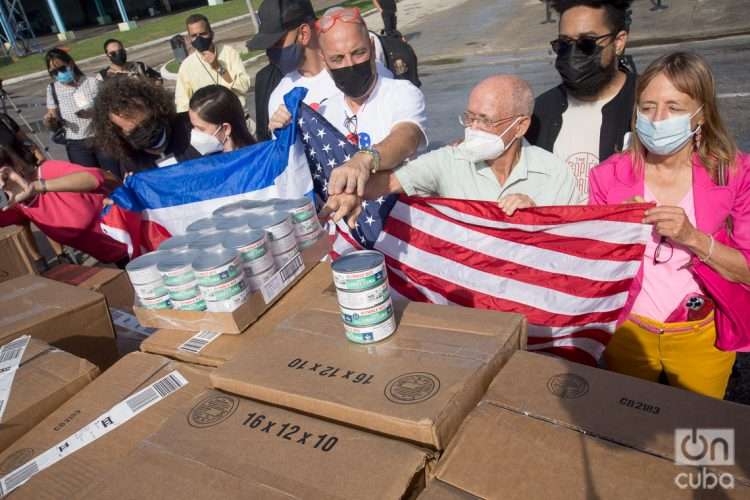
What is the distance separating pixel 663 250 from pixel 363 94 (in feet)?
6.18

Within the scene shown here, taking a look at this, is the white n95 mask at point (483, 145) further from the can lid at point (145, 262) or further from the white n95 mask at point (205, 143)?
the white n95 mask at point (205, 143)

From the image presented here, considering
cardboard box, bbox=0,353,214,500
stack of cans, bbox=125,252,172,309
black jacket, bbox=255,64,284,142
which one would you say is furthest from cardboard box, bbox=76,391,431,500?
black jacket, bbox=255,64,284,142

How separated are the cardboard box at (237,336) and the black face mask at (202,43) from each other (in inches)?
199

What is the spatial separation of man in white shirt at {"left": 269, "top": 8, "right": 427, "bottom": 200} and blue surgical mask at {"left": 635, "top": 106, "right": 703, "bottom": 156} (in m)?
1.15

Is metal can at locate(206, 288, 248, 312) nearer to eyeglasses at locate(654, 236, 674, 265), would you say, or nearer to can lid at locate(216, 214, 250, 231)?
can lid at locate(216, 214, 250, 231)

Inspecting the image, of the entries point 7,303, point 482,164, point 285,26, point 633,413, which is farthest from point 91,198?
point 633,413

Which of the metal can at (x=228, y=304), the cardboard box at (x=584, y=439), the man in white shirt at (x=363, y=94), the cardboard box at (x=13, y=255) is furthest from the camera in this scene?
the cardboard box at (x=13, y=255)

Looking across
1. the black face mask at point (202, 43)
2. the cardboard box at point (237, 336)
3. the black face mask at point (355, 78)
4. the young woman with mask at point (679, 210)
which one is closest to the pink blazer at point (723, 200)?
the young woman with mask at point (679, 210)

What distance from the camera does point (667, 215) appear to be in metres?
1.98

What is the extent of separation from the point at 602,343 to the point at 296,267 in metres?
1.52

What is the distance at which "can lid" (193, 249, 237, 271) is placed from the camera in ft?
6.44

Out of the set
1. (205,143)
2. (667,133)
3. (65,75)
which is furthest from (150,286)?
(65,75)

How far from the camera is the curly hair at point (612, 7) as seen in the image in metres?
2.64

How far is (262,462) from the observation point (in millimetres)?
1335
